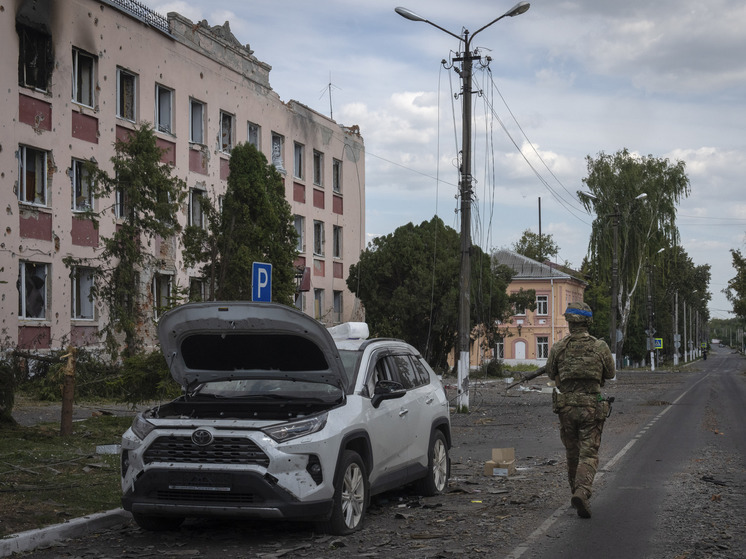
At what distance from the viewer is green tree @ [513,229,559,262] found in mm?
104625

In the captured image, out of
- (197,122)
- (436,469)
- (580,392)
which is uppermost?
(197,122)

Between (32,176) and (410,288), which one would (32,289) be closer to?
(32,176)

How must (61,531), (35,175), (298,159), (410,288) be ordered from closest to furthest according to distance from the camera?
(61,531) < (35,175) < (298,159) < (410,288)

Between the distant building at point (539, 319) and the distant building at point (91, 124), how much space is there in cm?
4571

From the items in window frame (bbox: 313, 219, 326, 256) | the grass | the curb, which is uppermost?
window frame (bbox: 313, 219, 326, 256)

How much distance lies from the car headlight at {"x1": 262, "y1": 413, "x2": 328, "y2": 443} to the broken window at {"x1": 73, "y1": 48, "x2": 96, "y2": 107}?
842 inches

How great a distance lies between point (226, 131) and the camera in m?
34.9

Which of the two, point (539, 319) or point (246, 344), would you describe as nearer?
point (246, 344)

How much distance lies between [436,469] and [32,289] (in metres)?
17.6

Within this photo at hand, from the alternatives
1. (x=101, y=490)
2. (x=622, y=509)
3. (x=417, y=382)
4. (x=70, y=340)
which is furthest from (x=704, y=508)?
(x=70, y=340)

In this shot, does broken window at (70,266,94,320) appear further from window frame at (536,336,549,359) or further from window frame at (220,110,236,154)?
window frame at (536,336,549,359)

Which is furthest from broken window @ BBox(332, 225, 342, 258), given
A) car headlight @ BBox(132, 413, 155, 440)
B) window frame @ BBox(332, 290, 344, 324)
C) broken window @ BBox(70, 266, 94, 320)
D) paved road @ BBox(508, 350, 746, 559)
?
car headlight @ BBox(132, 413, 155, 440)

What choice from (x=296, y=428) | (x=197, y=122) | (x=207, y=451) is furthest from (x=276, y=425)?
(x=197, y=122)

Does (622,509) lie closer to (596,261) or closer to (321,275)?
(321,275)
